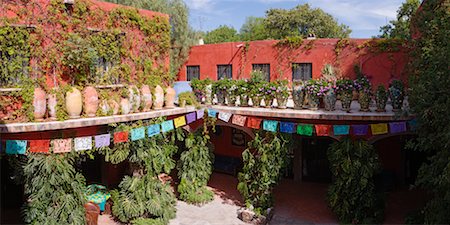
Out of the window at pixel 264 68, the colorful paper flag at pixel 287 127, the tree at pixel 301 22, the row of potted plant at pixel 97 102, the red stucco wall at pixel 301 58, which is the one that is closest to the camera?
the row of potted plant at pixel 97 102

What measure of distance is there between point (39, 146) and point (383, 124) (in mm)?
8731

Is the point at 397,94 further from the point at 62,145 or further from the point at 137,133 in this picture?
the point at 62,145

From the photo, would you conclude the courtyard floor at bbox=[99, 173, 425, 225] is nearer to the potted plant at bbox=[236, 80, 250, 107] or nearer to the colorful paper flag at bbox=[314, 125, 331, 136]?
the colorful paper flag at bbox=[314, 125, 331, 136]

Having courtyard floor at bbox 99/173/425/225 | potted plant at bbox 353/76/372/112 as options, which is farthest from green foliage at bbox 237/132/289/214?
potted plant at bbox 353/76/372/112

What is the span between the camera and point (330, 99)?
10555 millimetres

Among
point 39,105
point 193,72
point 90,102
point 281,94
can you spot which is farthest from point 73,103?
point 193,72

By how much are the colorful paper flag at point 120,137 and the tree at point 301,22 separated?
2751 centimetres

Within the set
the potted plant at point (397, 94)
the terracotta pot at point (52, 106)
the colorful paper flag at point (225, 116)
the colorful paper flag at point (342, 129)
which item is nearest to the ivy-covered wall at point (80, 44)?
the terracotta pot at point (52, 106)

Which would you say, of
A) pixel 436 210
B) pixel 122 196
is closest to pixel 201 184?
pixel 122 196

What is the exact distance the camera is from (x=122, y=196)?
34.4 feet

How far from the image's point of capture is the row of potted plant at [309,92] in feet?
34.1

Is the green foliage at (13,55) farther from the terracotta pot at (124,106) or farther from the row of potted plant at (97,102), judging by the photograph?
the terracotta pot at (124,106)

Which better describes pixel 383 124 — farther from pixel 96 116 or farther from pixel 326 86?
pixel 96 116

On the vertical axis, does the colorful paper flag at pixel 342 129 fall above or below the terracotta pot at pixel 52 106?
below
